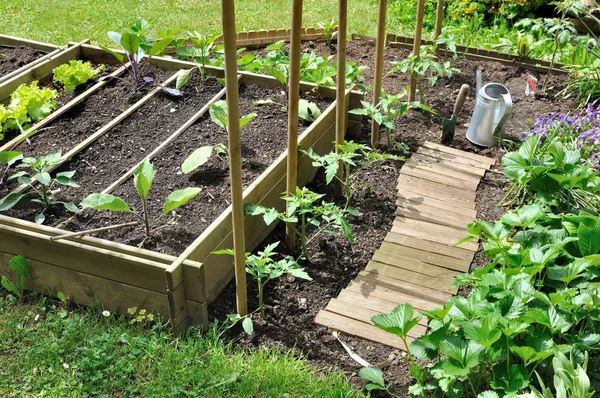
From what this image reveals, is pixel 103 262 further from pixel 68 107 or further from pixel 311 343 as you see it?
pixel 68 107

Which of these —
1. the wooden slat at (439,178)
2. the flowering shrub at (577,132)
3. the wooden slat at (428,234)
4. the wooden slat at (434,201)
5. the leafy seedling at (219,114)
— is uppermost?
the leafy seedling at (219,114)

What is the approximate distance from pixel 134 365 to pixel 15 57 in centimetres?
300

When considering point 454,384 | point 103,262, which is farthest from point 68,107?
point 454,384

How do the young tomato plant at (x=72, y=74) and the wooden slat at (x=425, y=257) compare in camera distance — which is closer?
the wooden slat at (x=425, y=257)

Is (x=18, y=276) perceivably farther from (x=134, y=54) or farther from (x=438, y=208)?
(x=438, y=208)

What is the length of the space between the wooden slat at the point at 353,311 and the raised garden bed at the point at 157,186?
531 mm

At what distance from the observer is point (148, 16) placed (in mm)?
6594

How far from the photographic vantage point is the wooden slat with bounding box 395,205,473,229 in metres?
3.95

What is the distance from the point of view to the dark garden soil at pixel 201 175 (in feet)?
11.2

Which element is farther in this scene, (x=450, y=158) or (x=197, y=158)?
(x=450, y=158)

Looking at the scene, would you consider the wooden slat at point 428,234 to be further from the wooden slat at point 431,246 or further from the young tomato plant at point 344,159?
the young tomato plant at point 344,159

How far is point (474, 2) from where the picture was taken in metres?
6.63

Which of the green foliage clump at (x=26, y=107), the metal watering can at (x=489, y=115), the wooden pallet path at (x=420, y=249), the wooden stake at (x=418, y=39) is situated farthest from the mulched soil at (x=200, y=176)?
the metal watering can at (x=489, y=115)

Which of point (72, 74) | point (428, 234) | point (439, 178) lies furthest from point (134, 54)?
point (428, 234)
